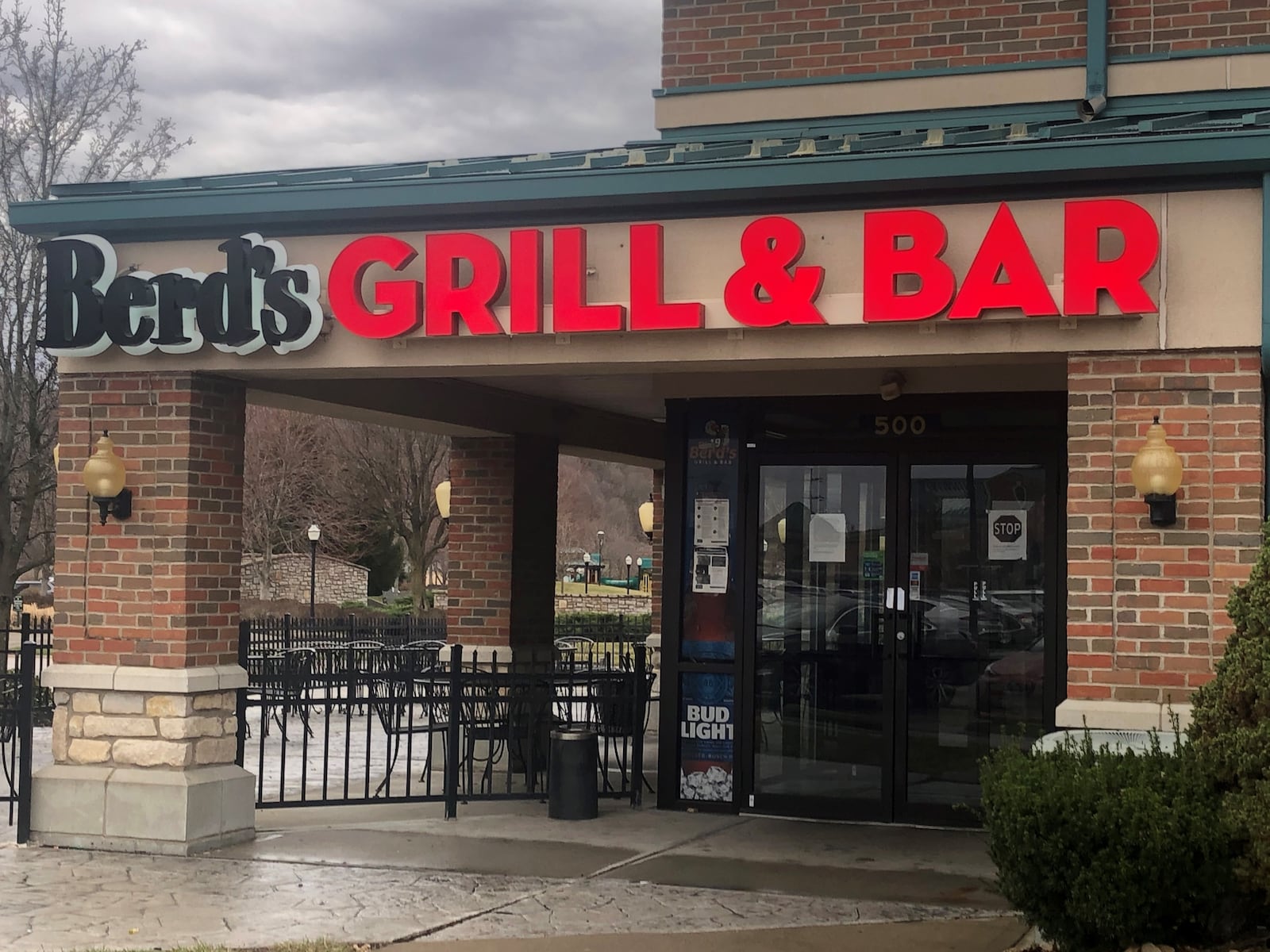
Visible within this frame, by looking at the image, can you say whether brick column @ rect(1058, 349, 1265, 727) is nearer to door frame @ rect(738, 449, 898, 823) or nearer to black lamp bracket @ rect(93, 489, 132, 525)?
door frame @ rect(738, 449, 898, 823)

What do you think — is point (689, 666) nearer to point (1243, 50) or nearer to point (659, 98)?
point (659, 98)

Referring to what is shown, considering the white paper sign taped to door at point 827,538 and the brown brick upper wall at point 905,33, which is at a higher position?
the brown brick upper wall at point 905,33

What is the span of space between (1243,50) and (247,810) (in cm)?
857

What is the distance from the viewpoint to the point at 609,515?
75.6m

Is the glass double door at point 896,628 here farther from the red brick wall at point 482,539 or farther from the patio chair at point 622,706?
Result: the red brick wall at point 482,539

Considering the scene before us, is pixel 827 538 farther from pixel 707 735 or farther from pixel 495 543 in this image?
pixel 495 543

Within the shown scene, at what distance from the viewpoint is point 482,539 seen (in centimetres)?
1279

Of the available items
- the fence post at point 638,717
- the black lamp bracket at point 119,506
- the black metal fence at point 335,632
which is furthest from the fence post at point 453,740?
the black metal fence at point 335,632

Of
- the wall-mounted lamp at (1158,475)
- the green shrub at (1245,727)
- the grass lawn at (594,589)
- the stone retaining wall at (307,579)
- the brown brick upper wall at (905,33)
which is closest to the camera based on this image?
the green shrub at (1245,727)

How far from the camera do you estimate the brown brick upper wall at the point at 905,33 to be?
1040 centimetres

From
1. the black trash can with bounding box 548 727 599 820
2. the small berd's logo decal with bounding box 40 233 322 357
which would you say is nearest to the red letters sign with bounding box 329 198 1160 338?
the small berd's logo decal with bounding box 40 233 322 357

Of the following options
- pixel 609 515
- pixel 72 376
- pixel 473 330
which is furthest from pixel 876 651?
pixel 609 515

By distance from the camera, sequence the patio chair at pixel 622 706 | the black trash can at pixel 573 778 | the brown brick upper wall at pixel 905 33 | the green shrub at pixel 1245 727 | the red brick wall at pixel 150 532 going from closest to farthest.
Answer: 1. the green shrub at pixel 1245 727
2. the red brick wall at pixel 150 532
3. the black trash can at pixel 573 778
4. the brown brick upper wall at pixel 905 33
5. the patio chair at pixel 622 706

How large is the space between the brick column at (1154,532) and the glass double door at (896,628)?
2.59 meters
